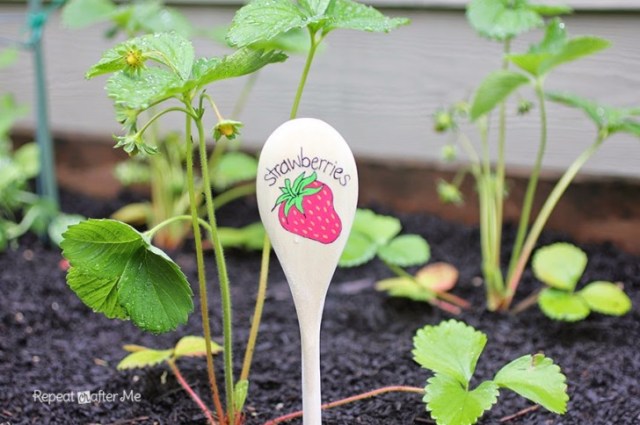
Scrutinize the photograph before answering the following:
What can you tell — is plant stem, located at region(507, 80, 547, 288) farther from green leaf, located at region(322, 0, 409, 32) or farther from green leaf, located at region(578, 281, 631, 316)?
green leaf, located at region(322, 0, 409, 32)

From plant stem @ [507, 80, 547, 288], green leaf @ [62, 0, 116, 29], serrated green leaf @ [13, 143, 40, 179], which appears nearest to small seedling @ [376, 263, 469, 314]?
plant stem @ [507, 80, 547, 288]

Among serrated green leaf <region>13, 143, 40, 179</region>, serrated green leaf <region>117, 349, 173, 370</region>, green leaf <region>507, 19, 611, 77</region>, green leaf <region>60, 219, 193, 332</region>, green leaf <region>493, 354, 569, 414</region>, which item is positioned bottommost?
serrated green leaf <region>13, 143, 40, 179</region>

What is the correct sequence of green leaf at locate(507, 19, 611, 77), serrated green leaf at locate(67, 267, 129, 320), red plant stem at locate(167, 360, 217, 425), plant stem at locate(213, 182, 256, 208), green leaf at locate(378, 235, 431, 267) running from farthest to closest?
plant stem at locate(213, 182, 256, 208) → green leaf at locate(378, 235, 431, 267) → green leaf at locate(507, 19, 611, 77) → red plant stem at locate(167, 360, 217, 425) → serrated green leaf at locate(67, 267, 129, 320)

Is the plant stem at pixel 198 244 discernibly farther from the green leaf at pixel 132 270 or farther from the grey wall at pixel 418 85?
the grey wall at pixel 418 85

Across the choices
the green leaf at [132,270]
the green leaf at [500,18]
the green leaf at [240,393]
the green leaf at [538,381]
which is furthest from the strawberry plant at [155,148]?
the green leaf at [500,18]

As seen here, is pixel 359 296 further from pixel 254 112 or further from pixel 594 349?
pixel 254 112

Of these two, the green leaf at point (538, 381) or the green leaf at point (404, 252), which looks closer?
the green leaf at point (538, 381)

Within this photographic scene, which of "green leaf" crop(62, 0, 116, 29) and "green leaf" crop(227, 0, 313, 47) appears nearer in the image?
"green leaf" crop(227, 0, 313, 47)
